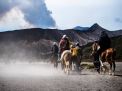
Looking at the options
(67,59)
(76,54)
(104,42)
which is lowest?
(67,59)

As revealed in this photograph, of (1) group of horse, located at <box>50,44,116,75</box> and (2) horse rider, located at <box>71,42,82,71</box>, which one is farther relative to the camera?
(2) horse rider, located at <box>71,42,82,71</box>

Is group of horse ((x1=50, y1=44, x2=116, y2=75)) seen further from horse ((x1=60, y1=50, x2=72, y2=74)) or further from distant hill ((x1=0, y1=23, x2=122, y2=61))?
distant hill ((x1=0, y1=23, x2=122, y2=61))

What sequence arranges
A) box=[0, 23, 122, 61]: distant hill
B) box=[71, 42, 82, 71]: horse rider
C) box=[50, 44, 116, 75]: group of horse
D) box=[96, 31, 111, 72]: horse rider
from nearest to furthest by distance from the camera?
1. box=[50, 44, 116, 75]: group of horse
2. box=[96, 31, 111, 72]: horse rider
3. box=[71, 42, 82, 71]: horse rider
4. box=[0, 23, 122, 61]: distant hill

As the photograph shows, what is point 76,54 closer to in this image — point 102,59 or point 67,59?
point 67,59

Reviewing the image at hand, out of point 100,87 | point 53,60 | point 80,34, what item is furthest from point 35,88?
point 80,34

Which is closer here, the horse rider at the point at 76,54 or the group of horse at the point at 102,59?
the group of horse at the point at 102,59

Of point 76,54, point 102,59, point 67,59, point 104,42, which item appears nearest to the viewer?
point 102,59

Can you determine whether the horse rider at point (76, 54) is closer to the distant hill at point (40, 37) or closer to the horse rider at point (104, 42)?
the horse rider at point (104, 42)

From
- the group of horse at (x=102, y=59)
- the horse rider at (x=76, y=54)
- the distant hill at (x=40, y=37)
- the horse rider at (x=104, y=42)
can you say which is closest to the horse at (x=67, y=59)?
the group of horse at (x=102, y=59)

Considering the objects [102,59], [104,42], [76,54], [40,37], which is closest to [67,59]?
[76,54]

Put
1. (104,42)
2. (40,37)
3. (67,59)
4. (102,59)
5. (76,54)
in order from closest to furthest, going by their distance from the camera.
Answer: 1. (102,59)
2. (104,42)
3. (67,59)
4. (76,54)
5. (40,37)

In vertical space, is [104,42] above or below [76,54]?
above

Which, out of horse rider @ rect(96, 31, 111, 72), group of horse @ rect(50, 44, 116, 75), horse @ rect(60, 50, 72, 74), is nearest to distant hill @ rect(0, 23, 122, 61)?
group of horse @ rect(50, 44, 116, 75)

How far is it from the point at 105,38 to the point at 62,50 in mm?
4266
